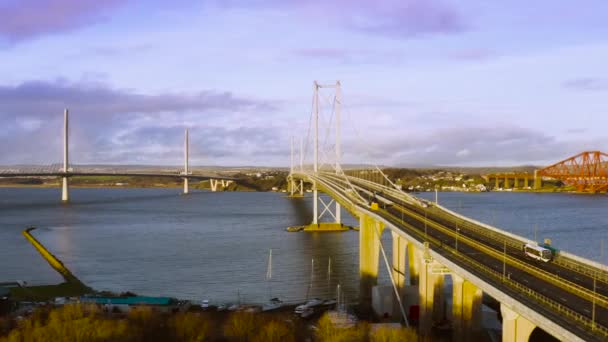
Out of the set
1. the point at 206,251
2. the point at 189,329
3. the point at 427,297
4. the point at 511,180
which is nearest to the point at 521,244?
the point at 427,297

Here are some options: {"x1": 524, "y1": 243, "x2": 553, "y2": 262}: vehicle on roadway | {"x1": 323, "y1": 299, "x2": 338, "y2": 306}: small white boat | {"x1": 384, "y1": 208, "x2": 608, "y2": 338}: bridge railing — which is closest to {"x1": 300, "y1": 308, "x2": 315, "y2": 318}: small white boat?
{"x1": 323, "y1": 299, "x2": 338, "y2": 306}: small white boat

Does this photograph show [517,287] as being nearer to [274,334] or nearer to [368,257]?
[274,334]

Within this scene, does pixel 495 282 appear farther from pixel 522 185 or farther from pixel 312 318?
pixel 522 185

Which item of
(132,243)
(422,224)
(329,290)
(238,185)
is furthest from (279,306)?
(238,185)

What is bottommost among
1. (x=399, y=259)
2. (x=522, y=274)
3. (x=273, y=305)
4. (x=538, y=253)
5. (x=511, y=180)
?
(x=273, y=305)

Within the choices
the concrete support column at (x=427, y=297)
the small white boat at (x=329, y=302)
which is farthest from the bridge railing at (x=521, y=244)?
the small white boat at (x=329, y=302)

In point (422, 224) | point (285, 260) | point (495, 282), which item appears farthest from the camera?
point (285, 260)
